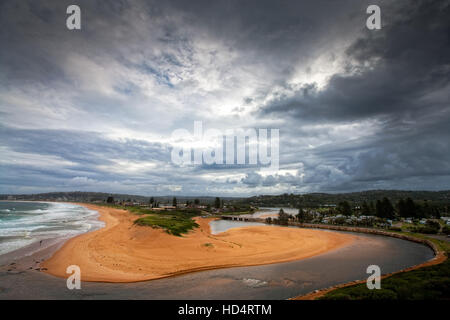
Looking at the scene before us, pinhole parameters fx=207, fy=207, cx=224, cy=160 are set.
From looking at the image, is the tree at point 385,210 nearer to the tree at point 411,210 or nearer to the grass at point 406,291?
the tree at point 411,210

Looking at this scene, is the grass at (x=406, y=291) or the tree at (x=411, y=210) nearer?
the grass at (x=406, y=291)

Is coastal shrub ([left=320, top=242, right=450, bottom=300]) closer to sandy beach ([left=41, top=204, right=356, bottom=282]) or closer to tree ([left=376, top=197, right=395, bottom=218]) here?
sandy beach ([left=41, top=204, right=356, bottom=282])

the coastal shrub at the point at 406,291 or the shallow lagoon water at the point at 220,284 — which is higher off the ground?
the coastal shrub at the point at 406,291

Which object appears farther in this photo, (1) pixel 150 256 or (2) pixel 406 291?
(1) pixel 150 256

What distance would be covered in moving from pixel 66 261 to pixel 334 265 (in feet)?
108
